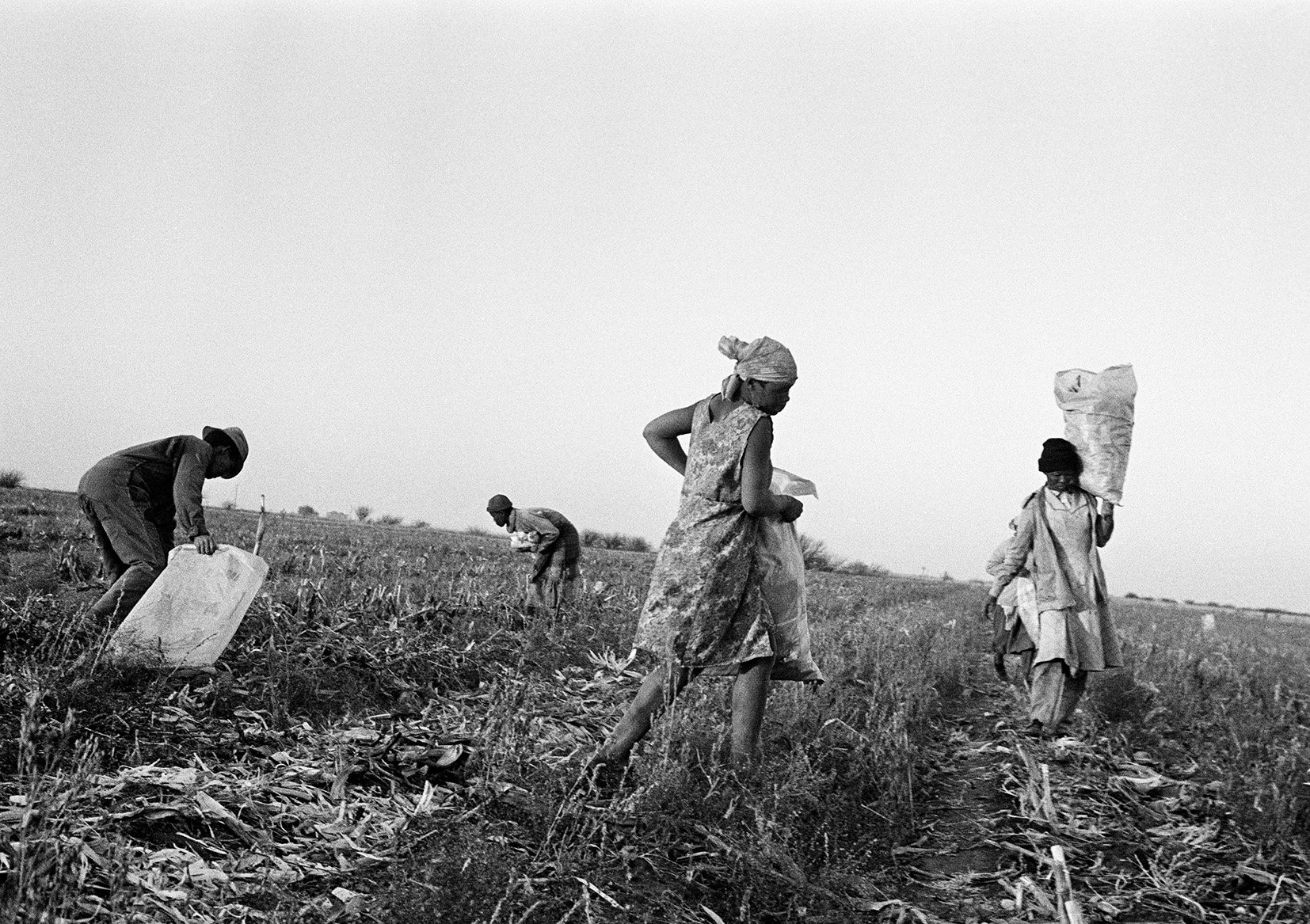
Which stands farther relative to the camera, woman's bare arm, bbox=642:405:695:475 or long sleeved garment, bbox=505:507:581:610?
long sleeved garment, bbox=505:507:581:610

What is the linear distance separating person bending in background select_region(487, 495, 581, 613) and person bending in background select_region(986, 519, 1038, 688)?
4.04m

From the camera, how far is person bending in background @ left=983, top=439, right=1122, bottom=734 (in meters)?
5.52

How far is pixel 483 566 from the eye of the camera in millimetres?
14750

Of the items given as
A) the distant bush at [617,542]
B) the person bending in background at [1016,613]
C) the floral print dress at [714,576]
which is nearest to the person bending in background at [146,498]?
the floral print dress at [714,576]

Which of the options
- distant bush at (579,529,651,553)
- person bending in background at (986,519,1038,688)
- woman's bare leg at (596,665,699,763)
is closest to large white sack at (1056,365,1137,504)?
person bending in background at (986,519,1038,688)

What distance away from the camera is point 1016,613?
6.47 meters

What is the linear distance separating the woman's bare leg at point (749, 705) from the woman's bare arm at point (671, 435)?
2.91 feet

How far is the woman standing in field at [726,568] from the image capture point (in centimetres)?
373

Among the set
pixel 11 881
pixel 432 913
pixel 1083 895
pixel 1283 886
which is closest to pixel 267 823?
pixel 432 913

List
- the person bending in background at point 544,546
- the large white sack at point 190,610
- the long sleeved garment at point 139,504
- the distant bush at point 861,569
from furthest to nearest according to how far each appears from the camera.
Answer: the distant bush at point 861,569, the person bending in background at point 544,546, the long sleeved garment at point 139,504, the large white sack at point 190,610

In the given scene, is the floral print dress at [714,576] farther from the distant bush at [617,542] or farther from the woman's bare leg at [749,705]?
the distant bush at [617,542]

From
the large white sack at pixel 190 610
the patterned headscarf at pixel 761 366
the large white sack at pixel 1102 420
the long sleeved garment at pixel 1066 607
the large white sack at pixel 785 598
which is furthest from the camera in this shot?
the long sleeved garment at pixel 1066 607

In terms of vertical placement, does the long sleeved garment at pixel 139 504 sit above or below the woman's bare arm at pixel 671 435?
below

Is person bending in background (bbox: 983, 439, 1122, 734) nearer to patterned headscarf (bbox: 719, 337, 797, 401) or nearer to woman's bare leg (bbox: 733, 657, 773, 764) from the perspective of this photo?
woman's bare leg (bbox: 733, 657, 773, 764)
